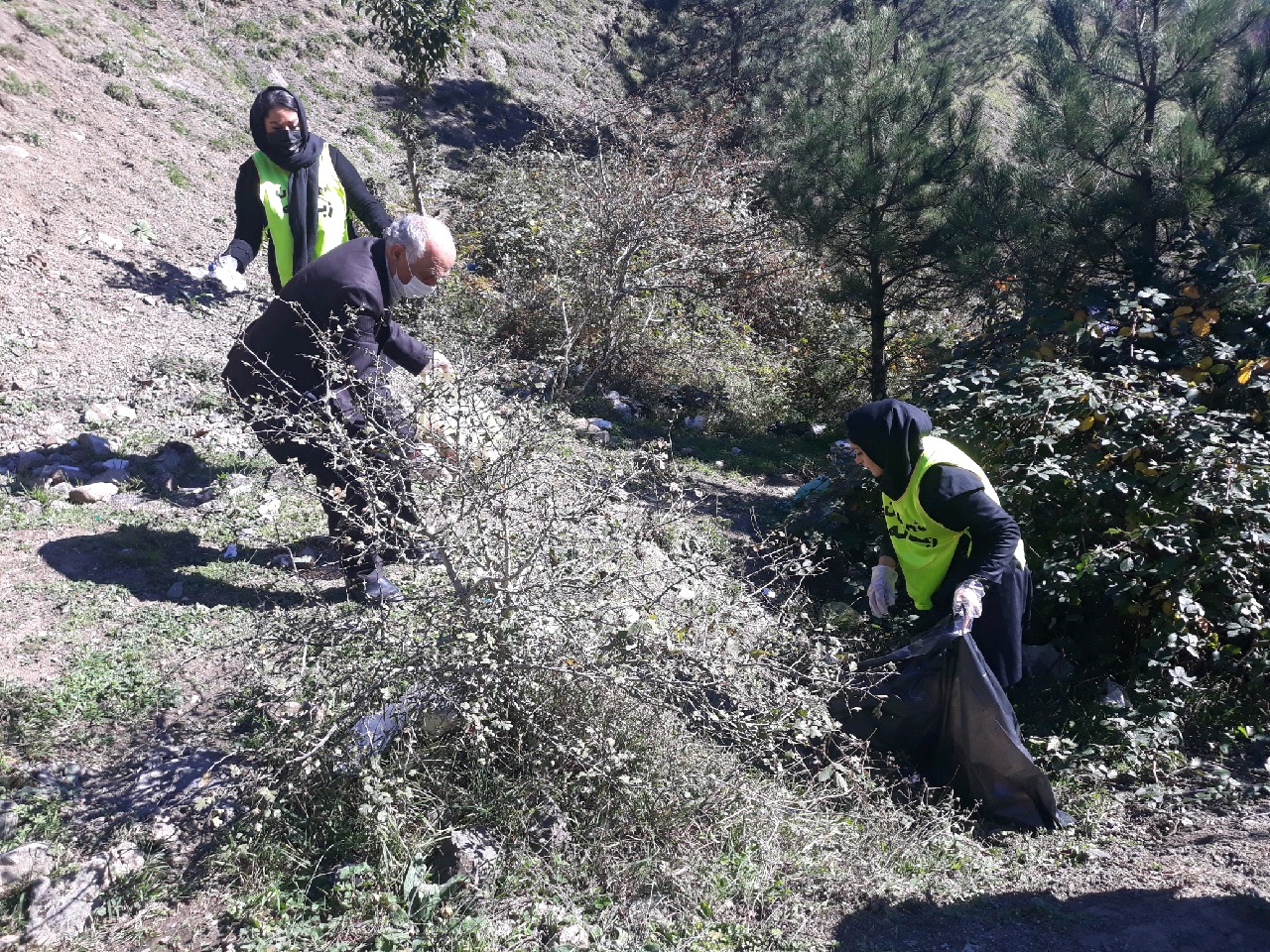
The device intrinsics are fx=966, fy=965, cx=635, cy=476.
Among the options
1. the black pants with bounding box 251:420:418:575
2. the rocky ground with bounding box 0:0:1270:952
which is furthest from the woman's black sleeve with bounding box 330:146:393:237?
the black pants with bounding box 251:420:418:575

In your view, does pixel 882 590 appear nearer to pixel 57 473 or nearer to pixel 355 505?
pixel 355 505

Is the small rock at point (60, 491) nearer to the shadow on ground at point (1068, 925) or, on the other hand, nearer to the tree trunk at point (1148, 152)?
the shadow on ground at point (1068, 925)

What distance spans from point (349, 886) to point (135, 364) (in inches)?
160

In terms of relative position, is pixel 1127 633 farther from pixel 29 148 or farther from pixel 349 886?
pixel 29 148

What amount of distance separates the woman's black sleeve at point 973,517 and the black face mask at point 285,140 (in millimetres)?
3079

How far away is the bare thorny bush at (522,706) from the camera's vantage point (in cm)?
265

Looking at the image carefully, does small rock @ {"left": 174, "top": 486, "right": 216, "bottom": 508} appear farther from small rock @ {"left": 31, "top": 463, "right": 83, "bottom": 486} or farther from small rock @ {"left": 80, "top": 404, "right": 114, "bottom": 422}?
small rock @ {"left": 80, "top": 404, "right": 114, "bottom": 422}

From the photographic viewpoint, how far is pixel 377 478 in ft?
9.89

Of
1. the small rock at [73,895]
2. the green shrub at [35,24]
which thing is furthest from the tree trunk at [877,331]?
the green shrub at [35,24]

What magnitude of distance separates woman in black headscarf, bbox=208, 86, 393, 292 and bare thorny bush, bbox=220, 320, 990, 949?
171cm

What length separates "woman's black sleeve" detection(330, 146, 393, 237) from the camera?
4.51m

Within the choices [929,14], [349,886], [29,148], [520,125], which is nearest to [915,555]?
[349,886]

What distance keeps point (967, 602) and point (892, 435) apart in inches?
23.1

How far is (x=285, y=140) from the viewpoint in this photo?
14.0 ft
